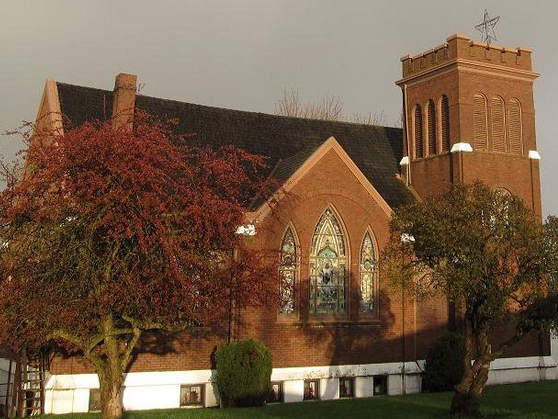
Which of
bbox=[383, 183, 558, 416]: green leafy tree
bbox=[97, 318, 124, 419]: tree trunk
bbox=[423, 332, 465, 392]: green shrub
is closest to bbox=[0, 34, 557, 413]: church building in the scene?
bbox=[423, 332, 465, 392]: green shrub

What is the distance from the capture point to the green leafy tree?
566 inches

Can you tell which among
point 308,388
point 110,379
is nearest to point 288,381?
point 308,388

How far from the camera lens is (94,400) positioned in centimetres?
1834

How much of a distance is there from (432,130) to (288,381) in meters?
12.3

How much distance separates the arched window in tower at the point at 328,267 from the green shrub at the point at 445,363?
3440 millimetres

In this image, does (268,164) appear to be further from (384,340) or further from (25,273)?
(25,273)

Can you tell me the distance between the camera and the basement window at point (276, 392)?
66.7ft

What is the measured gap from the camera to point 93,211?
12.4m

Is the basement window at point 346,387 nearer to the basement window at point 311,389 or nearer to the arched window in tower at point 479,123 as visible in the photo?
the basement window at point 311,389

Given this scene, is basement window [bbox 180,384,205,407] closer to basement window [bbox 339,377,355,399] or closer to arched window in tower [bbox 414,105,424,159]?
basement window [bbox 339,377,355,399]

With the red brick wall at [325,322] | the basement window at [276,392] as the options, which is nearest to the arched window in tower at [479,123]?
the red brick wall at [325,322]

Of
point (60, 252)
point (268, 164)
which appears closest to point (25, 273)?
point (60, 252)

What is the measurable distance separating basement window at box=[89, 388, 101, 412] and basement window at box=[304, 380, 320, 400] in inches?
261

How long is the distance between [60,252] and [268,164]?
1268 centimetres
